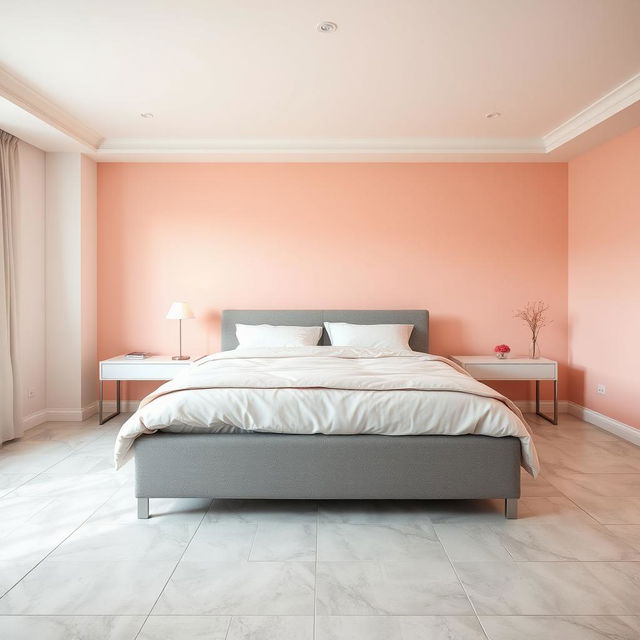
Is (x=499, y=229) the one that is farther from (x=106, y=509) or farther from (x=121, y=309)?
(x=106, y=509)

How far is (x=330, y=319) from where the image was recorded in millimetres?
4730

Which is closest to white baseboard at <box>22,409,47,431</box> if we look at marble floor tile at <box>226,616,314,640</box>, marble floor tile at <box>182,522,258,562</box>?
marble floor tile at <box>182,522,258,562</box>

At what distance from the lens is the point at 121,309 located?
4.87 metres

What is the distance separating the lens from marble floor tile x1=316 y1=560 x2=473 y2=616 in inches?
70.7

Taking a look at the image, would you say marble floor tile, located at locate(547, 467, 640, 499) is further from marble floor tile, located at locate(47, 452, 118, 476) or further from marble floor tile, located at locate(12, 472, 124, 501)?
marble floor tile, located at locate(47, 452, 118, 476)

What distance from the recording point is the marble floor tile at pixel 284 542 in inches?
85.5

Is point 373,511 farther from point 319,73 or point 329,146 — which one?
point 329,146

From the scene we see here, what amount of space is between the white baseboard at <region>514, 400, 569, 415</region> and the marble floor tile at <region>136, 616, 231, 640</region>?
3.89 metres

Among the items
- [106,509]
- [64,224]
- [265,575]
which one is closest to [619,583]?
[265,575]

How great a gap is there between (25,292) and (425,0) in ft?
12.5

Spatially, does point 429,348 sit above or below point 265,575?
above

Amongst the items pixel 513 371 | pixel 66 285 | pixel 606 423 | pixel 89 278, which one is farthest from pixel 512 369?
pixel 66 285

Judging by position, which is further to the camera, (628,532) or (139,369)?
(139,369)

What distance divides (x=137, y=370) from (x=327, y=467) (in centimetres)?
250
